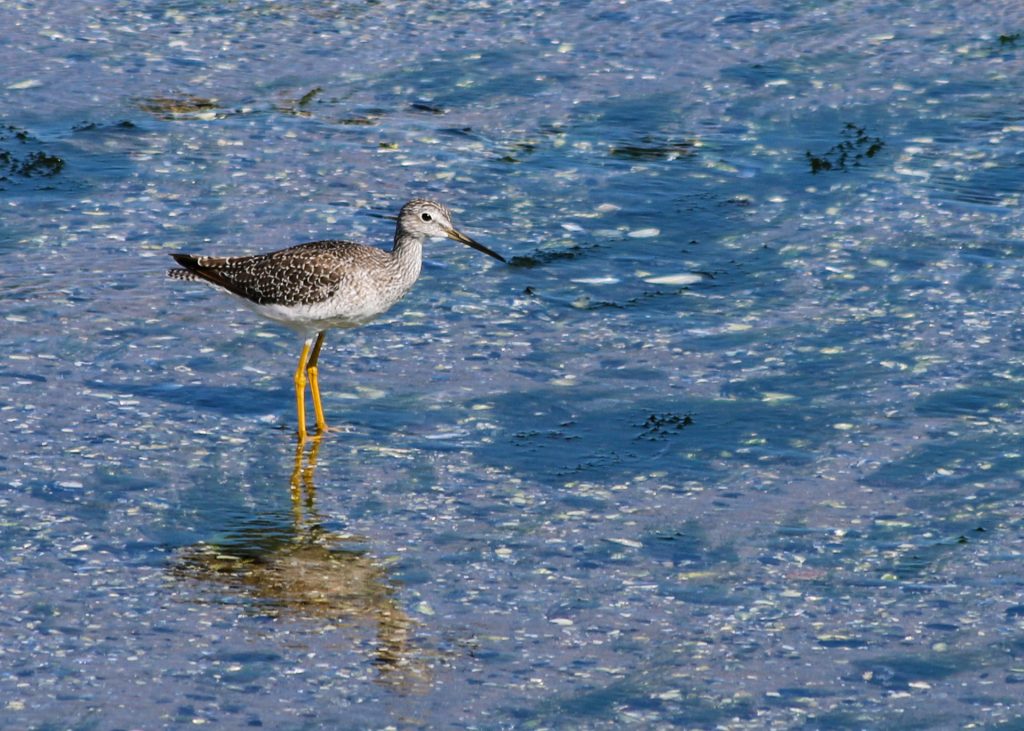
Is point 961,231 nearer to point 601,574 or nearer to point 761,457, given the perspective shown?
point 761,457

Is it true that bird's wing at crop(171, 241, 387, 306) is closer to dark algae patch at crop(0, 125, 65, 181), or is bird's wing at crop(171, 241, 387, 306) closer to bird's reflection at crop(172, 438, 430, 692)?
bird's reflection at crop(172, 438, 430, 692)

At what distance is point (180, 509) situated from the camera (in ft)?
36.9

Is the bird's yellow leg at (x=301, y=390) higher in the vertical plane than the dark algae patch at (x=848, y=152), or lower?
lower

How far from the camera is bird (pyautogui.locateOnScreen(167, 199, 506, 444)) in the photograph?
12.8 m

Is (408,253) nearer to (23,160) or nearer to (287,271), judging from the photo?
(287,271)

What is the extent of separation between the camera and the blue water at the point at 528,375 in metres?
9.53

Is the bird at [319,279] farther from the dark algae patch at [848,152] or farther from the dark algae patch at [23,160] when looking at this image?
the dark algae patch at [848,152]

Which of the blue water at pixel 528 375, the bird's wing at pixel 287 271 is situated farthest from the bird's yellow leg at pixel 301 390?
the bird's wing at pixel 287 271

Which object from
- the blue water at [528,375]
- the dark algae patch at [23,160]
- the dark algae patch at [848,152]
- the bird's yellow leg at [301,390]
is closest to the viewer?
the blue water at [528,375]

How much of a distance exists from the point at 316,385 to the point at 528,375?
70.4 inches

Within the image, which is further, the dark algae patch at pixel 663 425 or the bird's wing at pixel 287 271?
the bird's wing at pixel 287 271

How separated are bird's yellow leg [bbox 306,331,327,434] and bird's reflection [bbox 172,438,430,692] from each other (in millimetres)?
1265

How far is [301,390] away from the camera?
42.0ft

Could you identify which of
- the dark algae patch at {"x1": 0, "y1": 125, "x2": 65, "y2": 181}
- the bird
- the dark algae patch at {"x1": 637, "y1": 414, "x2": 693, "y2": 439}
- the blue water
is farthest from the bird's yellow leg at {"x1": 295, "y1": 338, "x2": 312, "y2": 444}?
the dark algae patch at {"x1": 0, "y1": 125, "x2": 65, "y2": 181}
